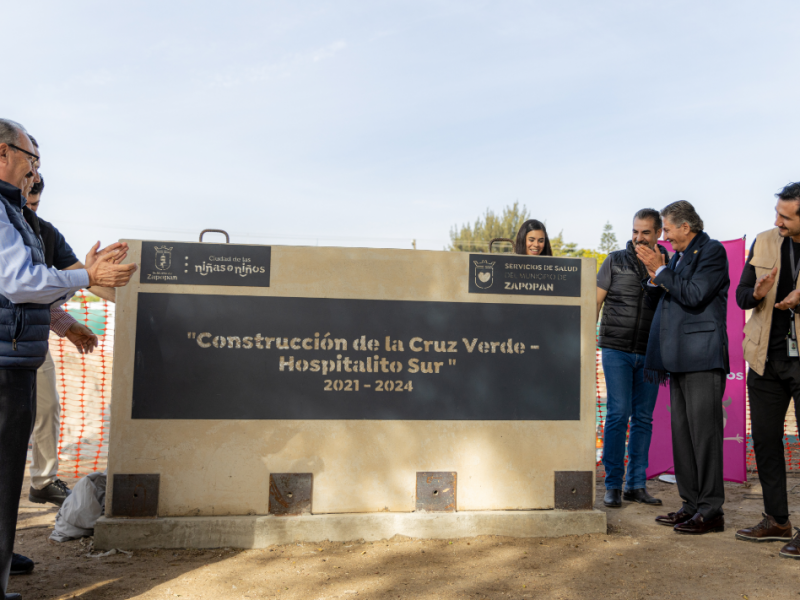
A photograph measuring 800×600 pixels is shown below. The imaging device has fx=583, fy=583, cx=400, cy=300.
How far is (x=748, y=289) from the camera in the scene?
3.76 metres

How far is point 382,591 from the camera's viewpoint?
9.12 ft

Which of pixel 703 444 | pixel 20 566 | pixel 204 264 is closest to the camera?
pixel 20 566

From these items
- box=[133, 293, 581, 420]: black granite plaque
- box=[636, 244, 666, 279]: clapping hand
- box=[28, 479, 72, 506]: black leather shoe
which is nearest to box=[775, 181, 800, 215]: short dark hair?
box=[636, 244, 666, 279]: clapping hand

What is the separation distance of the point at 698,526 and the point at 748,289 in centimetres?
157

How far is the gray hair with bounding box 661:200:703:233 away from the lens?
400cm

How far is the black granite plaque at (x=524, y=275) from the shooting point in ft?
12.2

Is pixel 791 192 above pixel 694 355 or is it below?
above

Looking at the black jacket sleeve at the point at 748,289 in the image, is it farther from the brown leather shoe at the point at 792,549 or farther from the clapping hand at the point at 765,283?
the brown leather shoe at the point at 792,549

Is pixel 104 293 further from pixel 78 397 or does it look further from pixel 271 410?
Answer: pixel 78 397

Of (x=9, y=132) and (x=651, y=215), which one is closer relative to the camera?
(x=9, y=132)

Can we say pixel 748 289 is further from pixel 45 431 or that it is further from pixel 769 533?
pixel 45 431

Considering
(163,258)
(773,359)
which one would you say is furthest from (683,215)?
(163,258)

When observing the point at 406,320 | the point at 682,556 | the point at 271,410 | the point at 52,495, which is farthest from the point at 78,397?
the point at 682,556

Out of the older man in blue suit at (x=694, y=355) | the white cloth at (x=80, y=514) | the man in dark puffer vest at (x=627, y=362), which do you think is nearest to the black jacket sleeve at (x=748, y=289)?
the older man in blue suit at (x=694, y=355)
